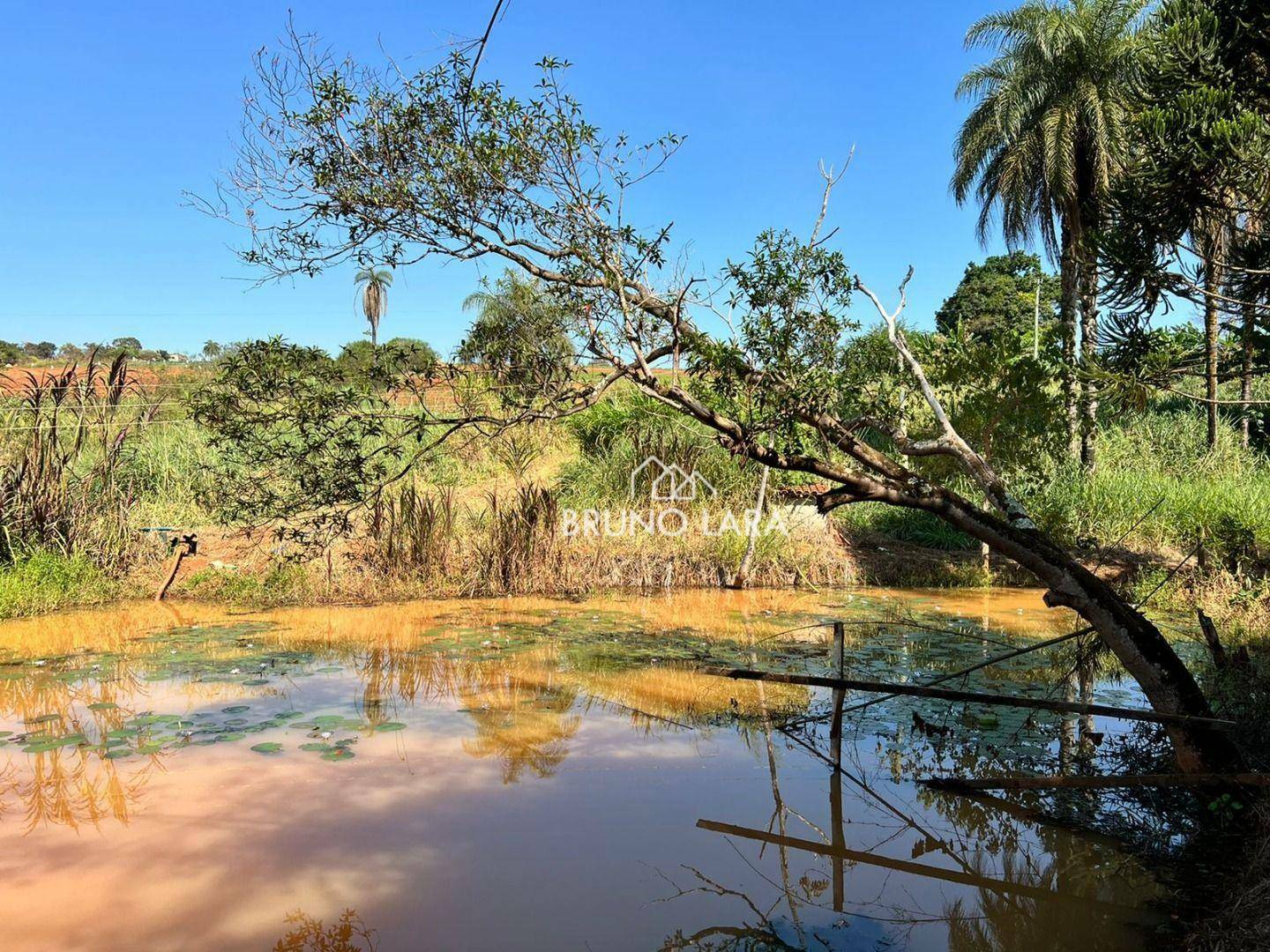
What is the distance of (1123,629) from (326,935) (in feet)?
12.7

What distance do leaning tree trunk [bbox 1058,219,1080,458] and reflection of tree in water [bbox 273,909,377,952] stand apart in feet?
14.6

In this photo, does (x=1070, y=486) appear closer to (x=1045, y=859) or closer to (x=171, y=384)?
(x=1045, y=859)

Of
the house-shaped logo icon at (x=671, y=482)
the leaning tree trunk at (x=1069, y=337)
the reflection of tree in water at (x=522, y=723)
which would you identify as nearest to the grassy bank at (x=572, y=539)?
the house-shaped logo icon at (x=671, y=482)

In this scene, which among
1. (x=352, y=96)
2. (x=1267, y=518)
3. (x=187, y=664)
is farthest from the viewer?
(x=1267, y=518)

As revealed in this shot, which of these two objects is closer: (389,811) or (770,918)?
(770,918)

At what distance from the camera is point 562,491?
44.4 feet

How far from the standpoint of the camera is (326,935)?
3.59m

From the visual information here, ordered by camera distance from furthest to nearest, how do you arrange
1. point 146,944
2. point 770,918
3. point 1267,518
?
point 1267,518 → point 770,918 → point 146,944

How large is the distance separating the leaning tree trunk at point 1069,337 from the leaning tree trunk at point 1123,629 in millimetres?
1082

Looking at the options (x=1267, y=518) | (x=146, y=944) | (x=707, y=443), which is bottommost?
(x=146, y=944)

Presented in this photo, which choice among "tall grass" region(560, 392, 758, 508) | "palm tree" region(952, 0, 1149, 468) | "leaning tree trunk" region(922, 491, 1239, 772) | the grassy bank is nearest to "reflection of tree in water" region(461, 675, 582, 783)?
the grassy bank

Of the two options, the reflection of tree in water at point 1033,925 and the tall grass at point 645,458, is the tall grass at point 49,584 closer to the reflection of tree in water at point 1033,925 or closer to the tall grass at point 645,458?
the tall grass at point 645,458

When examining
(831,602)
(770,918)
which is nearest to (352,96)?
(770,918)

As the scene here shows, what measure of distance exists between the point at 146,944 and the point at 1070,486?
12.6 meters
